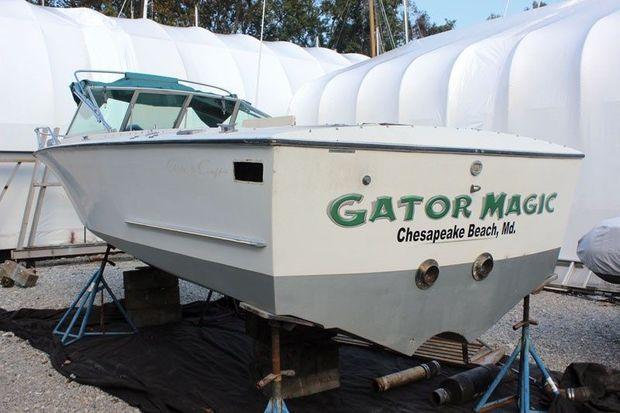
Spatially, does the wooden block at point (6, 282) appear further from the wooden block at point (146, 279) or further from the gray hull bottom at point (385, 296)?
the gray hull bottom at point (385, 296)

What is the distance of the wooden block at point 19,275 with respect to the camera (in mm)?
7734

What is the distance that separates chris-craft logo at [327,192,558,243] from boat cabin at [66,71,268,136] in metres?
2.61

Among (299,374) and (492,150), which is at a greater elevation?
(492,150)

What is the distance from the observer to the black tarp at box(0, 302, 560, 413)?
3.92 metres

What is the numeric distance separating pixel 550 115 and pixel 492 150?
5418 mm

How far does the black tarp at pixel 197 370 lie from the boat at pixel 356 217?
3.13 ft

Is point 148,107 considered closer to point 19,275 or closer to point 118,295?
point 118,295

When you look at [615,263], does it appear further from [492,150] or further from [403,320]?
[403,320]

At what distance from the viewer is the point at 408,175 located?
2.89m

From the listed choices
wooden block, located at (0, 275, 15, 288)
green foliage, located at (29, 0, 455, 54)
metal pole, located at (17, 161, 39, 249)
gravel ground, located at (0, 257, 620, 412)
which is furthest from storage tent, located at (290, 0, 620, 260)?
green foliage, located at (29, 0, 455, 54)

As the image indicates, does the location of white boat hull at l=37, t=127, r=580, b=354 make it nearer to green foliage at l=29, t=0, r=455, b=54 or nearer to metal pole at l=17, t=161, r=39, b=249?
metal pole at l=17, t=161, r=39, b=249

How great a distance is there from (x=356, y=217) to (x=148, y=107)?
2.99 metres

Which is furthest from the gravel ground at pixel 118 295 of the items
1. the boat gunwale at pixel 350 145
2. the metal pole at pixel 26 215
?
the boat gunwale at pixel 350 145

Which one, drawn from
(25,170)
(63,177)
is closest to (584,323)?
(63,177)
